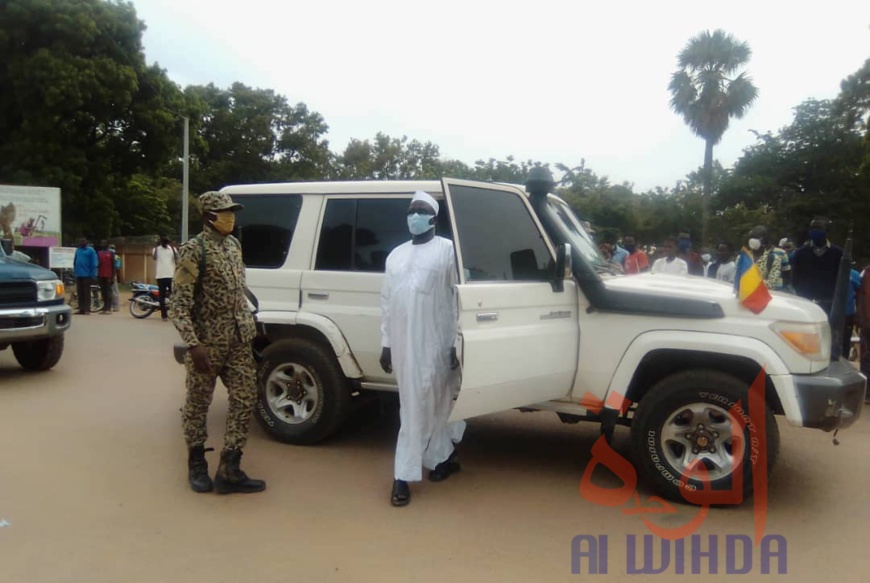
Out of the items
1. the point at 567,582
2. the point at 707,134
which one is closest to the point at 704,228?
the point at 707,134

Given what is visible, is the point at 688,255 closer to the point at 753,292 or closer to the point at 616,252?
the point at 616,252

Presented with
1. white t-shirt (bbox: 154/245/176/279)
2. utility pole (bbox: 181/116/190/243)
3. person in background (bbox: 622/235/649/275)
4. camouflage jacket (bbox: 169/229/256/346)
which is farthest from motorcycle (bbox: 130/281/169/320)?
camouflage jacket (bbox: 169/229/256/346)

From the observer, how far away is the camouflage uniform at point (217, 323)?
455 cm

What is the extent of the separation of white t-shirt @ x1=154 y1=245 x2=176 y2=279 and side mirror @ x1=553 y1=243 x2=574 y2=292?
1181 centimetres

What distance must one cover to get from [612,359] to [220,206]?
8.95ft

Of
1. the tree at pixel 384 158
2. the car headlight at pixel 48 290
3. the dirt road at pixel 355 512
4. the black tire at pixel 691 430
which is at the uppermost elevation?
the tree at pixel 384 158

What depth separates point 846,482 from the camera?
523 centimetres

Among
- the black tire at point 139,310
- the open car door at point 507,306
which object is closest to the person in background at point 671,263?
the open car door at point 507,306

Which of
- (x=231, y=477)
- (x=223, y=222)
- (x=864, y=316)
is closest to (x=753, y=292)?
(x=223, y=222)

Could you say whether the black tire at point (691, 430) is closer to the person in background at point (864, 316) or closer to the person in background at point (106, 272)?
the person in background at point (864, 316)

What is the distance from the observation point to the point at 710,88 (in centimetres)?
3506

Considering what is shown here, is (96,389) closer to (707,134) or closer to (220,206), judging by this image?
(220,206)

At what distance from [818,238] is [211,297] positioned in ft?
21.7

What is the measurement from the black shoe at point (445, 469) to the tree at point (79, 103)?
2679 cm
